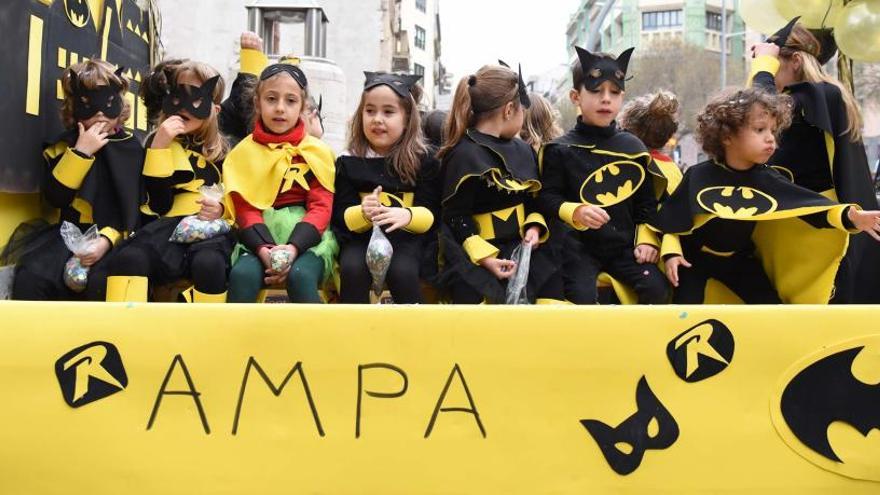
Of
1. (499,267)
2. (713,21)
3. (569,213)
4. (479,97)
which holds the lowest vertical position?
(499,267)

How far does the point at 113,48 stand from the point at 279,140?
138 centimetres

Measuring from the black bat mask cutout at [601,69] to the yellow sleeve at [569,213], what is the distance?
55 cm

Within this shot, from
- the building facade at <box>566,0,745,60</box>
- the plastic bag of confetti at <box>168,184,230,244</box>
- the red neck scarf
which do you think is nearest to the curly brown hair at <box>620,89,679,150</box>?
the red neck scarf

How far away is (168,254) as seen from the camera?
→ 10.7 feet

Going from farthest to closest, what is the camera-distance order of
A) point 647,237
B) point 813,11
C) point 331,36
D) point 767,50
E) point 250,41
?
point 331,36 < point 250,41 < point 813,11 < point 767,50 < point 647,237

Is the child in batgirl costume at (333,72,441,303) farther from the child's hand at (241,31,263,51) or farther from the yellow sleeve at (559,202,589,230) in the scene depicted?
the child's hand at (241,31,263,51)

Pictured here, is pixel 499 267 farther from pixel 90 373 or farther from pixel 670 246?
pixel 90 373

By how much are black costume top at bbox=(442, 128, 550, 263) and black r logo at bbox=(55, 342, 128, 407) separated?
5.22ft

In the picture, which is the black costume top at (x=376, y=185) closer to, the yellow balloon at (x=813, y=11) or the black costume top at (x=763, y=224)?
the black costume top at (x=763, y=224)

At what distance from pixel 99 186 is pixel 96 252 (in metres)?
0.32

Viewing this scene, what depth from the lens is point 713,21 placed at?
211ft

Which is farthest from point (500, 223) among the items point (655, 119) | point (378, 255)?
point (655, 119)

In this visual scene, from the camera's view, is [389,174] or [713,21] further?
[713,21]

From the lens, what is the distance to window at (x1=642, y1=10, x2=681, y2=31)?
61250mm
